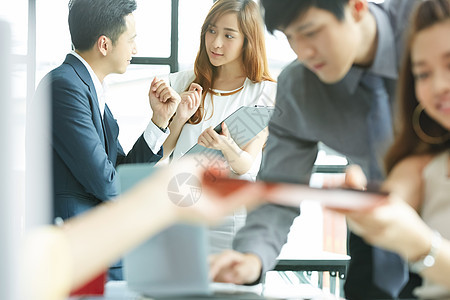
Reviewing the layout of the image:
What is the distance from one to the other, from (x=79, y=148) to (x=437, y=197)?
879mm

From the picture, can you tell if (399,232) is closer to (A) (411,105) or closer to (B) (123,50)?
(A) (411,105)

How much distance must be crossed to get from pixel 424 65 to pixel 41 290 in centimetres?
60

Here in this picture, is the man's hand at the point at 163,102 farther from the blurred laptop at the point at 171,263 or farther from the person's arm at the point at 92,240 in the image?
the person's arm at the point at 92,240

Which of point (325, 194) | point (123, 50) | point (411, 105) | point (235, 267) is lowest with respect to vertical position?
point (235, 267)

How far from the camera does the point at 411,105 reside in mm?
844

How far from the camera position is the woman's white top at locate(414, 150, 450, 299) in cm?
77

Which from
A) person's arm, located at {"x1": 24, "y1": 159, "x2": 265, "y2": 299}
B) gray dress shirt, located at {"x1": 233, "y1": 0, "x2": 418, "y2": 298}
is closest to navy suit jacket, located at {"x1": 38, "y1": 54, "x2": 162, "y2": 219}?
gray dress shirt, located at {"x1": 233, "y1": 0, "x2": 418, "y2": 298}

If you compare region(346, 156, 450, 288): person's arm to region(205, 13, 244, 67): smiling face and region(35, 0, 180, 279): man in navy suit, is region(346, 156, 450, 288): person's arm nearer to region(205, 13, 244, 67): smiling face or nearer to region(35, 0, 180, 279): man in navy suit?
region(205, 13, 244, 67): smiling face

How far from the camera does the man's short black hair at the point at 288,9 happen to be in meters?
0.86

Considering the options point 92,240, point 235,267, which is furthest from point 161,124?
point 92,240

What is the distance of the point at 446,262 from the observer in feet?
2.02

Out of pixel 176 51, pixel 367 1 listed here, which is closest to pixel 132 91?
pixel 176 51

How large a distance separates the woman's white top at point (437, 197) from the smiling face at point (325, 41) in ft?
0.71

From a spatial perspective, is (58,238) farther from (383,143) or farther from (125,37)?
(125,37)
